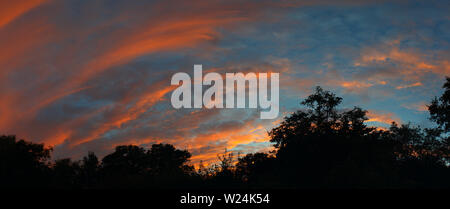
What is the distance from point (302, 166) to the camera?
34.9m

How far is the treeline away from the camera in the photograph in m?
19.1

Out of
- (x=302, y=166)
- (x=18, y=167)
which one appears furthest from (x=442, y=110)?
(x=18, y=167)

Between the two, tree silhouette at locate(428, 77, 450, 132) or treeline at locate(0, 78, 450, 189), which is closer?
treeline at locate(0, 78, 450, 189)

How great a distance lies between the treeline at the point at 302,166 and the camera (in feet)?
62.6

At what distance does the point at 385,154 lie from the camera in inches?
1513

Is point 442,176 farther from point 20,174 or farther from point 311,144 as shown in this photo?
point 20,174

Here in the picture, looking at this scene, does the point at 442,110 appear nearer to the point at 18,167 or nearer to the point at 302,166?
the point at 302,166

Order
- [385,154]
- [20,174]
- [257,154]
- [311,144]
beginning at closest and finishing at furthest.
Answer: [20,174] < [311,144] < [385,154] < [257,154]

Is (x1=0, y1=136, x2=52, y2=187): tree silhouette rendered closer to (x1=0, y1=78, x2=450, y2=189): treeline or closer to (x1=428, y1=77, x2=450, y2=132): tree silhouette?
(x1=0, y1=78, x2=450, y2=189): treeline

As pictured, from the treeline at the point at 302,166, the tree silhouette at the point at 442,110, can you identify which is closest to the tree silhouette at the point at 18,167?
the treeline at the point at 302,166

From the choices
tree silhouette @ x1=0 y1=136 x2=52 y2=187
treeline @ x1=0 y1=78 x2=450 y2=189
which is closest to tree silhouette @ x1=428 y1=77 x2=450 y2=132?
treeline @ x1=0 y1=78 x2=450 y2=189
